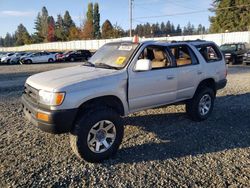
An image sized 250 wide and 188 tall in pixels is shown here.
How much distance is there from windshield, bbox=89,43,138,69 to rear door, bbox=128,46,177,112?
217mm

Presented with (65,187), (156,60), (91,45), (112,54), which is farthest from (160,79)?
(91,45)

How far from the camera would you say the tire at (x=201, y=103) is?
6.29 metres

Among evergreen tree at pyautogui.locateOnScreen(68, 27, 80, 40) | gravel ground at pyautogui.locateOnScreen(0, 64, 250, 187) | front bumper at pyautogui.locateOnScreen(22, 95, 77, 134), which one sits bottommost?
gravel ground at pyautogui.locateOnScreen(0, 64, 250, 187)

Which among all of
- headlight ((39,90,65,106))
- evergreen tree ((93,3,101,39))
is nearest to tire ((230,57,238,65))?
headlight ((39,90,65,106))

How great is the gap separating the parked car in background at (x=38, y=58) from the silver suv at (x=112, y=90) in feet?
89.2

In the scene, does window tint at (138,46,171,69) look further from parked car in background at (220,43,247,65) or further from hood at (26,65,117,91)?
parked car in background at (220,43,247,65)

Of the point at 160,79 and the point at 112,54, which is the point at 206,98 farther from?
the point at 112,54

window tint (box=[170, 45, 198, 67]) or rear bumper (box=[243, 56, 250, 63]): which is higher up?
window tint (box=[170, 45, 198, 67])

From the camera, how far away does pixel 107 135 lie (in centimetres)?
451

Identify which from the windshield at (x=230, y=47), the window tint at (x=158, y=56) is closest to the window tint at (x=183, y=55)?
the window tint at (x=158, y=56)

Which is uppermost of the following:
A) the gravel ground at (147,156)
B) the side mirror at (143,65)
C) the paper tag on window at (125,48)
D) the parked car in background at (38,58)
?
the paper tag on window at (125,48)

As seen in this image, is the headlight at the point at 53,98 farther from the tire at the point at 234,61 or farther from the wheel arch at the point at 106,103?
the tire at the point at 234,61

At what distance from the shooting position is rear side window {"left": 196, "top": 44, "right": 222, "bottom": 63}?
21.3 ft

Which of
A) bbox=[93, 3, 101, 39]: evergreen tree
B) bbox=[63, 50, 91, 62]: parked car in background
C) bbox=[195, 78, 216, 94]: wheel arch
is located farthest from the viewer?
bbox=[93, 3, 101, 39]: evergreen tree
